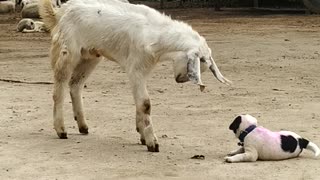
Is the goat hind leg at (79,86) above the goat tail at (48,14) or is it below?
below

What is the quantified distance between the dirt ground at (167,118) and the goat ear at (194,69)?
643 millimetres

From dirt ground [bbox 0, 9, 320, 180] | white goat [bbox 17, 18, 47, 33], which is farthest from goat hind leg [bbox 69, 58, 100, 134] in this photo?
Result: white goat [bbox 17, 18, 47, 33]

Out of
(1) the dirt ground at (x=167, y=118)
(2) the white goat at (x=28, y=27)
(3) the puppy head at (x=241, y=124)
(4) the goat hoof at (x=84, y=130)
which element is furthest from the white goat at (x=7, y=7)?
(3) the puppy head at (x=241, y=124)

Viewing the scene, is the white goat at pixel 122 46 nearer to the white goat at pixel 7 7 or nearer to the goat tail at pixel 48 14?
the goat tail at pixel 48 14

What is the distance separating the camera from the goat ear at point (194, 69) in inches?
237

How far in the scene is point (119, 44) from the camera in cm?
675

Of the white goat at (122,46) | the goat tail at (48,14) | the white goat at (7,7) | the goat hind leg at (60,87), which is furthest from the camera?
the white goat at (7,7)

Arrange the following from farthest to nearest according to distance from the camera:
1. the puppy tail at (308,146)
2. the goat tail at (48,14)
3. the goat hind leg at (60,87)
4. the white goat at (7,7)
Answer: the white goat at (7,7), the goat tail at (48,14), the goat hind leg at (60,87), the puppy tail at (308,146)

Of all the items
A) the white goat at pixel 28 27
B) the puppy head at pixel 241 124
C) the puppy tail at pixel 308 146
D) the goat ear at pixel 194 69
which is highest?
the goat ear at pixel 194 69

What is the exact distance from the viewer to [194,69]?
6.06 meters

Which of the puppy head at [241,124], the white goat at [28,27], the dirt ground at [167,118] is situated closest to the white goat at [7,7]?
the white goat at [28,27]

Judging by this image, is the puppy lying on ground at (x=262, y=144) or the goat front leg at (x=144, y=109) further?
the goat front leg at (x=144, y=109)

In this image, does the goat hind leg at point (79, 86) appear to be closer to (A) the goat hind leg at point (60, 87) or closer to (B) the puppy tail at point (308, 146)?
(A) the goat hind leg at point (60, 87)

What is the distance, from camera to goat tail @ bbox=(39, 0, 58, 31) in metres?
7.41
